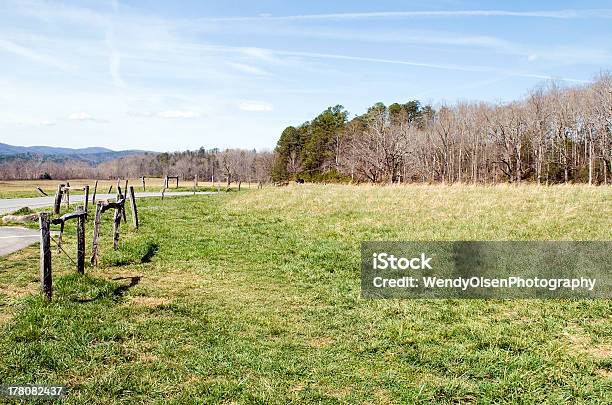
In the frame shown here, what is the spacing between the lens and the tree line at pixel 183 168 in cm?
12247

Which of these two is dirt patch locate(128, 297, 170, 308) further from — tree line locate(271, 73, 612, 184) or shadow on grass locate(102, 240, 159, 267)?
tree line locate(271, 73, 612, 184)

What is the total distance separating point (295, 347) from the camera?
270 inches

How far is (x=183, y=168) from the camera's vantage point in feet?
504

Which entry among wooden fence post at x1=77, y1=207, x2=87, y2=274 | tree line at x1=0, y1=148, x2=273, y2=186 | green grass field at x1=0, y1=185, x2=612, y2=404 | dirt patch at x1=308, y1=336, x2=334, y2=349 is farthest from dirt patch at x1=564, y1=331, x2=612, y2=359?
tree line at x1=0, y1=148, x2=273, y2=186

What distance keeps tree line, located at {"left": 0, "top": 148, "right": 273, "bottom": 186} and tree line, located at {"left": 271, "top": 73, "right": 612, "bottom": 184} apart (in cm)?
3197

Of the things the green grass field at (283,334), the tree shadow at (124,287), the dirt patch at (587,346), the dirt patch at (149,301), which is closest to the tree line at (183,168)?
the green grass field at (283,334)

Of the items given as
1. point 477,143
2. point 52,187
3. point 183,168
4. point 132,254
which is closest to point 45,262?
point 132,254

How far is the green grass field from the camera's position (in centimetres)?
552

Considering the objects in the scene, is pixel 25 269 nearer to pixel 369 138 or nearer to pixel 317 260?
pixel 317 260

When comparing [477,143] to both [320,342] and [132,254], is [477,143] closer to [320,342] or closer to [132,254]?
[132,254]

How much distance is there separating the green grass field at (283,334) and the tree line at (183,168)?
316 feet

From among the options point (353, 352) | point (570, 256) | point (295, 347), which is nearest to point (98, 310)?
point (295, 347)

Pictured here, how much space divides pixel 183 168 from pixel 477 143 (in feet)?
353

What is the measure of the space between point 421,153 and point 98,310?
69.5 m
